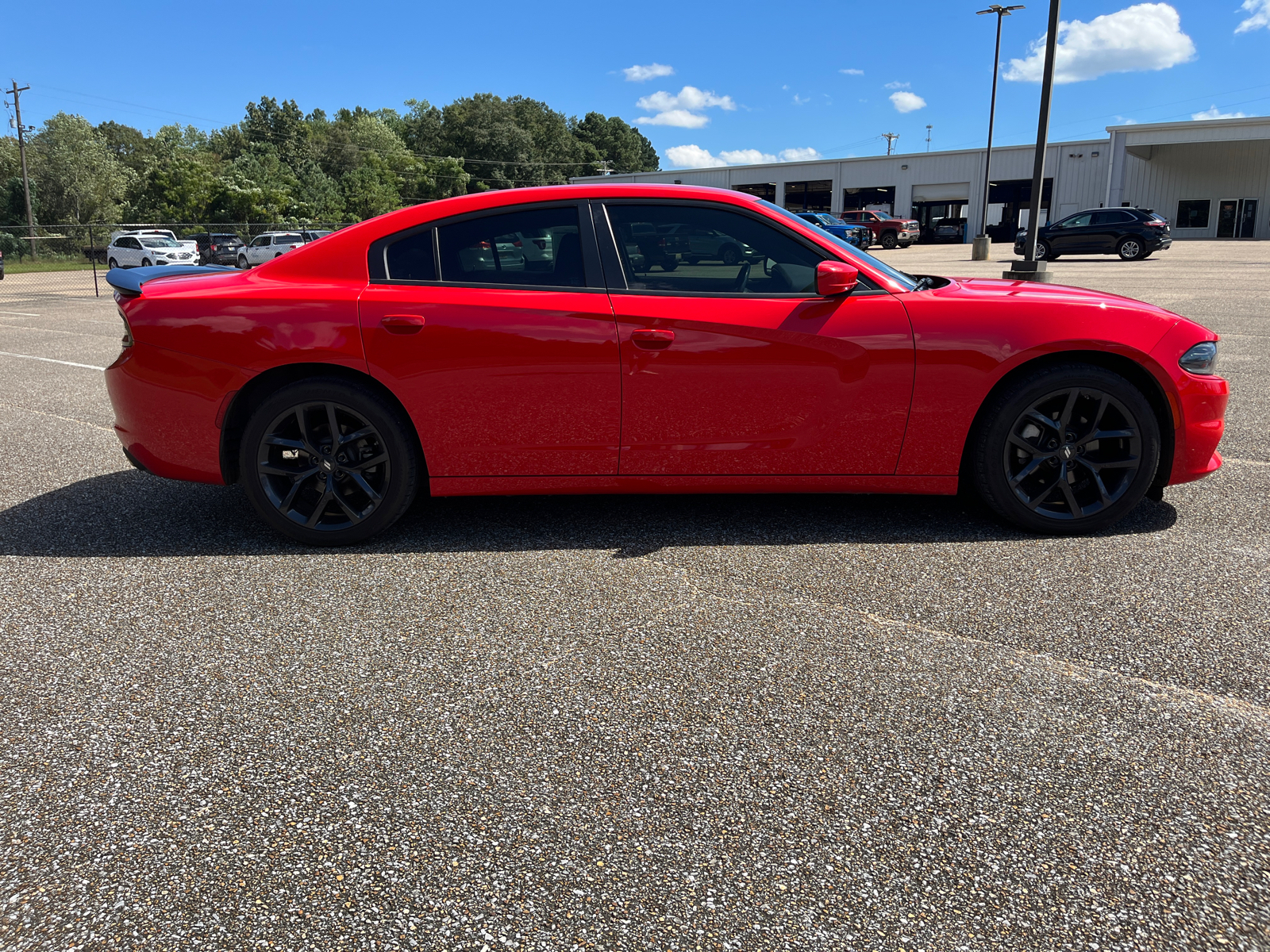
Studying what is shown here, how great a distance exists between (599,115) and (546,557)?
158405mm

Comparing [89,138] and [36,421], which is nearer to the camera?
[36,421]

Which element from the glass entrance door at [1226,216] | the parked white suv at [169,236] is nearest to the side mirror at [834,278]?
the parked white suv at [169,236]

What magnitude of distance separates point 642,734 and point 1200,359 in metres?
3.19

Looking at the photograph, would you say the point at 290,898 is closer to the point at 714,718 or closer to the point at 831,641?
the point at 714,718

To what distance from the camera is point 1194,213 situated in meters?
51.7

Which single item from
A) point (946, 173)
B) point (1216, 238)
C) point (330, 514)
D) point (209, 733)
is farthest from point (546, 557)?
point (1216, 238)

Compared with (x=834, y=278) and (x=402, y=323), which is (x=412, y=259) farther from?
(x=834, y=278)

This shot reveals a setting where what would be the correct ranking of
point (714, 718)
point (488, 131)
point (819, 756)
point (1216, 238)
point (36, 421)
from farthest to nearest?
point (488, 131)
point (1216, 238)
point (36, 421)
point (714, 718)
point (819, 756)

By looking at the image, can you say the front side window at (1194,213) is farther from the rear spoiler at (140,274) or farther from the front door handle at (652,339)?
the rear spoiler at (140,274)

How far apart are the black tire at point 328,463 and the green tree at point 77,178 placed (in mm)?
66640

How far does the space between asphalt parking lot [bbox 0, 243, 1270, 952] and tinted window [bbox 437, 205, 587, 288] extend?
1.19m

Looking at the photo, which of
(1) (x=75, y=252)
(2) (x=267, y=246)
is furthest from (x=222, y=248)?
(1) (x=75, y=252)

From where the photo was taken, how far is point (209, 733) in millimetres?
2676

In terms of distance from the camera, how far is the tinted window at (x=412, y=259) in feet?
13.6
